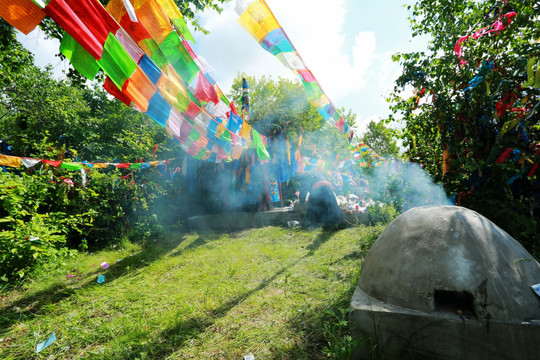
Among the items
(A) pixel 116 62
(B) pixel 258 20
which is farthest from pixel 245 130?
(A) pixel 116 62

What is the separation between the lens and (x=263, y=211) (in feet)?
33.3

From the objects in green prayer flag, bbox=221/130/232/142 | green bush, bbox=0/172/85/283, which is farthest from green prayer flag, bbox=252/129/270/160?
green bush, bbox=0/172/85/283

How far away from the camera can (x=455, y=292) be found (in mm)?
1808

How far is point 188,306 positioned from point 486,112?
5435 millimetres

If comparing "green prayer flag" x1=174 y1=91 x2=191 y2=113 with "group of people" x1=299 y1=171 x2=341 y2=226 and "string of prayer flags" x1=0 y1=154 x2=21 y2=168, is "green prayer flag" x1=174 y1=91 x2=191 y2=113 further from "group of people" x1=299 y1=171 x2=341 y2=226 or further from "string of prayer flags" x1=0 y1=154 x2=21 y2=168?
"group of people" x1=299 y1=171 x2=341 y2=226

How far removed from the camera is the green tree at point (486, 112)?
9.86 feet

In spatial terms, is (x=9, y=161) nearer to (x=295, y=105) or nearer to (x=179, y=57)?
(x=179, y=57)

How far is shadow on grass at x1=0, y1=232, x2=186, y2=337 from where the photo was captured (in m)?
3.17

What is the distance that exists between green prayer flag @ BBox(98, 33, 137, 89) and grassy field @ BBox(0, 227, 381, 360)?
3087 millimetres

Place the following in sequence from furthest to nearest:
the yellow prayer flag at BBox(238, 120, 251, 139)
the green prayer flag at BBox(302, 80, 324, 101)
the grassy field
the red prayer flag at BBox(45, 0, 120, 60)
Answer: the yellow prayer flag at BBox(238, 120, 251, 139) → the green prayer flag at BBox(302, 80, 324, 101) → the grassy field → the red prayer flag at BBox(45, 0, 120, 60)

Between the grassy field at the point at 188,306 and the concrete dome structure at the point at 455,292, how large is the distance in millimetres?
708

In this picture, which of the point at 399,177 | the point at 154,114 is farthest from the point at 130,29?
the point at 399,177

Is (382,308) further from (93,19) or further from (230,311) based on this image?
(93,19)

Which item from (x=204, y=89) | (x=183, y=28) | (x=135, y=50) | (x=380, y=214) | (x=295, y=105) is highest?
(x=295, y=105)
